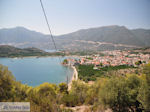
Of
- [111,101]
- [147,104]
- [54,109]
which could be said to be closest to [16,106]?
[54,109]

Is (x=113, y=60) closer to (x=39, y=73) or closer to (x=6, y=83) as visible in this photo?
(x=39, y=73)

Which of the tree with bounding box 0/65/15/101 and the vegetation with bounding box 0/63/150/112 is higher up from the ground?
the tree with bounding box 0/65/15/101

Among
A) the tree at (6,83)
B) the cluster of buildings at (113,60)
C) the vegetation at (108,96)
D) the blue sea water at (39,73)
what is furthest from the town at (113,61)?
the tree at (6,83)

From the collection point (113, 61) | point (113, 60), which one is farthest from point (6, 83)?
point (113, 60)

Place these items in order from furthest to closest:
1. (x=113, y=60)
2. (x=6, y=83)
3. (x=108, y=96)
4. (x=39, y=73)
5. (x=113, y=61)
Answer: (x=113, y=60) → (x=113, y=61) → (x=39, y=73) → (x=108, y=96) → (x=6, y=83)

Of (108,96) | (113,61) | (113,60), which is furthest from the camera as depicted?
(113,60)

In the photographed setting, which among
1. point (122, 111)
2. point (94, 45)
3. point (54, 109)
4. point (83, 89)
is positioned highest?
point (94, 45)

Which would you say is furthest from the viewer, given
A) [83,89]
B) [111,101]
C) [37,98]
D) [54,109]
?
[83,89]

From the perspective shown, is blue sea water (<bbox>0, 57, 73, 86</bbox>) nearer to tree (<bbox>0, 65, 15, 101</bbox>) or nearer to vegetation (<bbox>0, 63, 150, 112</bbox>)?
vegetation (<bbox>0, 63, 150, 112</bbox>)

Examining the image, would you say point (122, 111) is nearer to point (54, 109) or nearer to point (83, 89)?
point (54, 109)

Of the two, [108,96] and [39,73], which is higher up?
[108,96]

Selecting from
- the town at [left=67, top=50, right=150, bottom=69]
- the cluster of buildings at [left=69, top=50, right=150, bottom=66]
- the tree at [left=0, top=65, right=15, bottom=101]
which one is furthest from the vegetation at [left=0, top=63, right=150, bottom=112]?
the cluster of buildings at [left=69, top=50, right=150, bottom=66]
